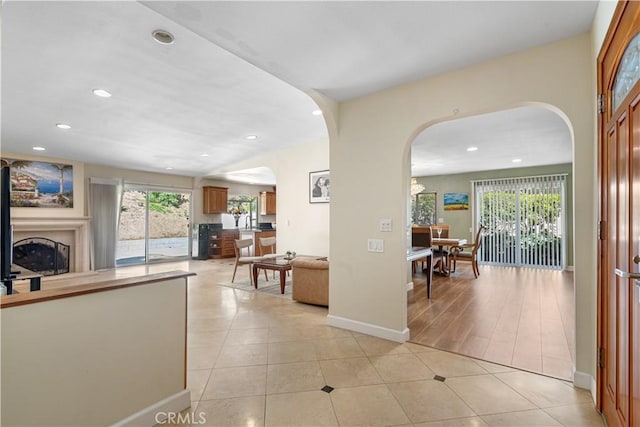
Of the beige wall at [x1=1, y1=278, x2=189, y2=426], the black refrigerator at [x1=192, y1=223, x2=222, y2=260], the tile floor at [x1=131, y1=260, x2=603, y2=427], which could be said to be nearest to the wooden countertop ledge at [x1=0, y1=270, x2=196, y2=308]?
the beige wall at [x1=1, y1=278, x2=189, y2=426]

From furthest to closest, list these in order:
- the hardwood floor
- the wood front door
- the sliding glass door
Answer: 1. the sliding glass door
2. the hardwood floor
3. the wood front door

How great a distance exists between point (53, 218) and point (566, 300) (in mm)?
9474

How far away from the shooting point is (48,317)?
55.4 inches

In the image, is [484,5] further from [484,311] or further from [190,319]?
[190,319]

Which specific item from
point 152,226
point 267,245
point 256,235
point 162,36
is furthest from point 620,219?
point 152,226

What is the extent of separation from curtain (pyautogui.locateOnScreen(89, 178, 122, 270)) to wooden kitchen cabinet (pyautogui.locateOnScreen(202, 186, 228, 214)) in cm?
219

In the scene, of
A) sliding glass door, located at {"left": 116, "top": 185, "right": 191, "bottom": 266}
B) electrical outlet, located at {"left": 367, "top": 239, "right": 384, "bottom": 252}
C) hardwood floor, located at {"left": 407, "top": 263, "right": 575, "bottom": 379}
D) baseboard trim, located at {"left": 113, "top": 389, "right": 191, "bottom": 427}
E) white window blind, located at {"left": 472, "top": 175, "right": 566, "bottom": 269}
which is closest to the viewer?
baseboard trim, located at {"left": 113, "top": 389, "right": 191, "bottom": 427}

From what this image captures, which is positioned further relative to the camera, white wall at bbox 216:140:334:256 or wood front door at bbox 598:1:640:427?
white wall at bbox 216:140:334:256

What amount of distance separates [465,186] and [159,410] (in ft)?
28.2

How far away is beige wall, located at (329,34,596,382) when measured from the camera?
210 centimetres

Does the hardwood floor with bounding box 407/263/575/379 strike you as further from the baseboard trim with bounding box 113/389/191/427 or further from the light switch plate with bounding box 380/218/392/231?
the baseboard trim with bounding box 113/389/191/427

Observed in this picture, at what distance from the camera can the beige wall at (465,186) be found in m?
7.08

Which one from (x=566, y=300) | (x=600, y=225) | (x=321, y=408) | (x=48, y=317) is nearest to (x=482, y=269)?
(x=566, y=300)

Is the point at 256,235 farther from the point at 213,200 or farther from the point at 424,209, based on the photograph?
the point at 424,209
